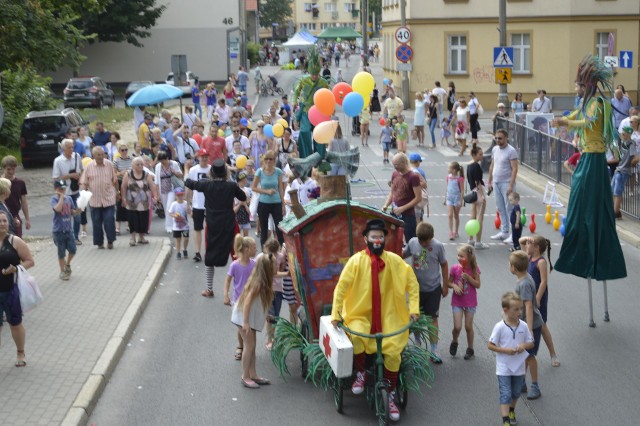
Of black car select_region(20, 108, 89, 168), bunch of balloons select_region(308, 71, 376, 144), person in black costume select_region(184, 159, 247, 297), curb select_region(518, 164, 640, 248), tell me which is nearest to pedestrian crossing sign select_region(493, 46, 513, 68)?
curb select_region(518, 164, 640, 248)

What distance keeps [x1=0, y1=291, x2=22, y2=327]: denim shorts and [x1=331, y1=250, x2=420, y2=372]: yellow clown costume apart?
11.6ft

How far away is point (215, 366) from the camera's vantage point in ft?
35.2

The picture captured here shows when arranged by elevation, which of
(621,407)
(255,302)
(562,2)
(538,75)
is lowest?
(621,407)

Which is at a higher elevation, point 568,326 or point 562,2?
point 562,2

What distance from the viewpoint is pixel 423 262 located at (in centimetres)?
1033

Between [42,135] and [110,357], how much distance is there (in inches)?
725

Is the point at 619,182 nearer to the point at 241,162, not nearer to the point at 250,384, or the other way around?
the point at 241,162

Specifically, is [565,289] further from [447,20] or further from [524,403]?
[447,20]

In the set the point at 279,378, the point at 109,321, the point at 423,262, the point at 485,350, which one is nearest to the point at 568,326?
the point at 485,350

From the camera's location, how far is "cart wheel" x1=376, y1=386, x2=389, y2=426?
340 inches

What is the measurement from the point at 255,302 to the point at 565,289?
18.0 feet

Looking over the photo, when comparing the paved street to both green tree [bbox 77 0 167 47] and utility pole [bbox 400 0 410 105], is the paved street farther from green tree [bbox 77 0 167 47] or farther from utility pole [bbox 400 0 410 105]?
green tree [bbox 77 0 167 47]

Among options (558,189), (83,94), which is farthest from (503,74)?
(83,94)

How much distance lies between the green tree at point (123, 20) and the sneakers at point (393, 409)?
175ft
